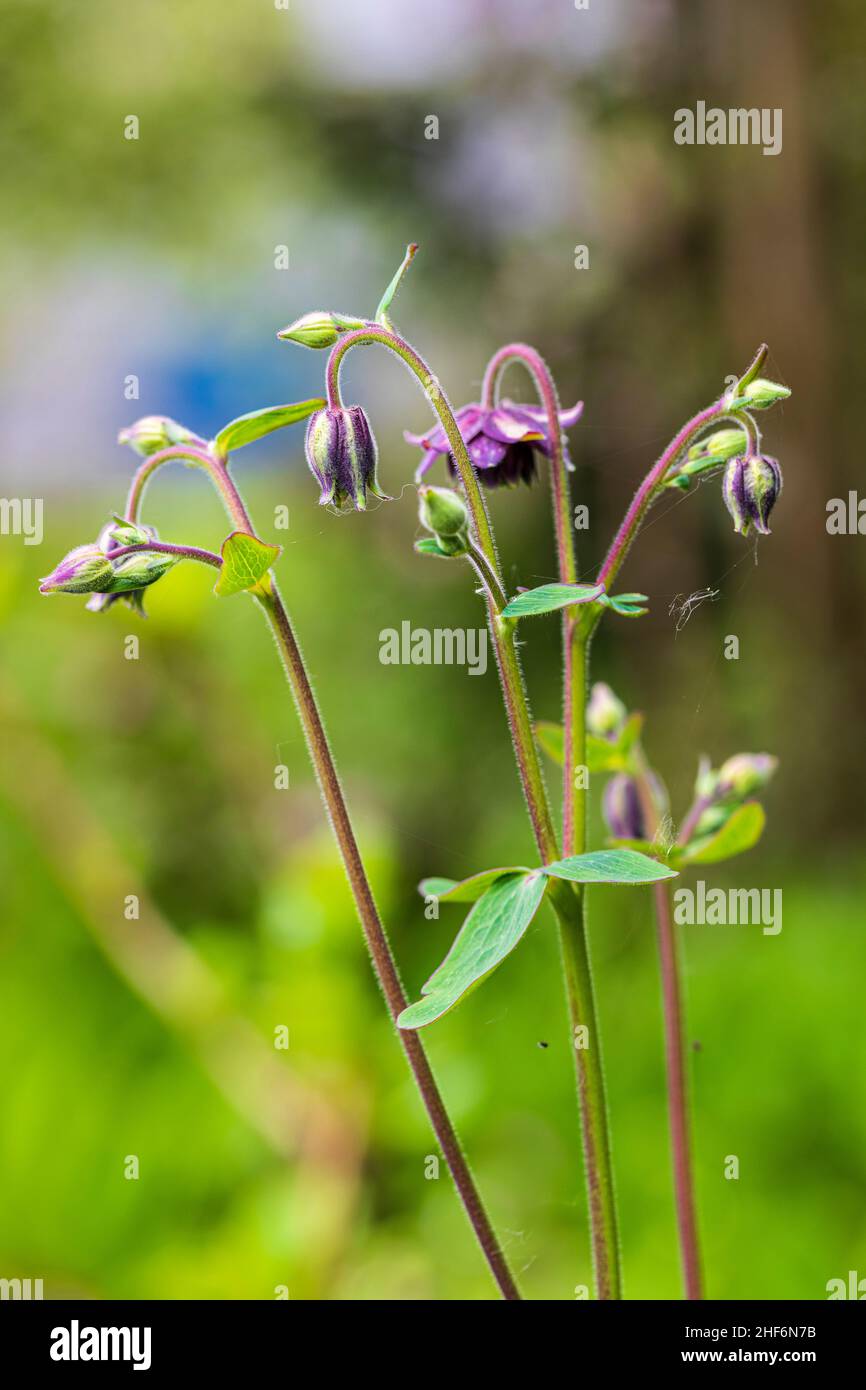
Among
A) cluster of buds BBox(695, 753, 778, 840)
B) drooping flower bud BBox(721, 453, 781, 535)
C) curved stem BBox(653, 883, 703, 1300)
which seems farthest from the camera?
cluster of buds BBox(695, 753, 778, 840)

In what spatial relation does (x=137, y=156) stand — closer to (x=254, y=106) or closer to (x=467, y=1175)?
(x=254, y=106)

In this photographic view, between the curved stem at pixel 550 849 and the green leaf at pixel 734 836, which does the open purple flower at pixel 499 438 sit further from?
the green leaf at pixel 734 836

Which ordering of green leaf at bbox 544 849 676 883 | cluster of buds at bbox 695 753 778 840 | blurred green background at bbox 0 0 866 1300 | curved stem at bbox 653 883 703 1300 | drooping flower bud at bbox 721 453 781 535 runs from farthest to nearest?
1. blurred green background at bbox 0 0 866 1300
2. cluster of buds at bbox 695 753 778 840
3. curved stem at bbox 653 883 703 1300
4. drooping flower bud at bbox 721 453 781 535
5. green leaf at bbox 544 849 676 883

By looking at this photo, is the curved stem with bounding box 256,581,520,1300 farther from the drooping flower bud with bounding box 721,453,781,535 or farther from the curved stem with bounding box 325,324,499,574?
the drooping flower bud with bounding box 721,453,781,535

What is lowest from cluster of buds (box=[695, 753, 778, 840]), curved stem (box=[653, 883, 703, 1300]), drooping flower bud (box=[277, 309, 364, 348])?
curved stem (box=[653, 883, 703, 1300])

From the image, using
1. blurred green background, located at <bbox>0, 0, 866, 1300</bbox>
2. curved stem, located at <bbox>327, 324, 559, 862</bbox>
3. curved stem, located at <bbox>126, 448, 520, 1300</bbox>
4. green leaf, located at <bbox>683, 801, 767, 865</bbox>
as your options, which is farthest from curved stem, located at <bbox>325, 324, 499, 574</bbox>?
blurred green background, located at <bbox>0, 0, 866, 1300</bbox>

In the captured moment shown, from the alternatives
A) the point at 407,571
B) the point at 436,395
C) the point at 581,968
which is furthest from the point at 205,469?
the point at 407,571
